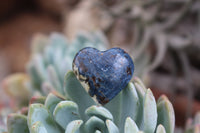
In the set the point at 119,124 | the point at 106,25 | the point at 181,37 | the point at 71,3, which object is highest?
the point at 71,3

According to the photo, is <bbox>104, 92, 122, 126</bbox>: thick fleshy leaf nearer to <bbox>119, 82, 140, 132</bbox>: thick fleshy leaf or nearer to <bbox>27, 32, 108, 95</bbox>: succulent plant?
<bbox>119, 82, 140, 132</bbox>: thick fleshy leaf

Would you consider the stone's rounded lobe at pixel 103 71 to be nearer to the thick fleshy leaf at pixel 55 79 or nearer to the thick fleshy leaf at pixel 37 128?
the thick fleshy leaf at pixel 37 128

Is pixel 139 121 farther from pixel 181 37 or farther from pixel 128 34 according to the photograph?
pixel 128 34

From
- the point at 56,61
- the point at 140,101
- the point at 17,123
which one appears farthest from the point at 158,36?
the point at 17,123

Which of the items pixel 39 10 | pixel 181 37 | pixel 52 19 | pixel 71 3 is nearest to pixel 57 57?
pixel 181 37

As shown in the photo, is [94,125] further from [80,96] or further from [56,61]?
[56,61]

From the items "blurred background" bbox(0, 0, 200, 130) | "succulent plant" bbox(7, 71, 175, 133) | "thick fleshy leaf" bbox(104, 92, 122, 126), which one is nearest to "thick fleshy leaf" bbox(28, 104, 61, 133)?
"succulent plant" bbox(7, 71, 175, 133)

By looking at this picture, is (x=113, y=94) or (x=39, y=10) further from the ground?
(x=39, y=10)

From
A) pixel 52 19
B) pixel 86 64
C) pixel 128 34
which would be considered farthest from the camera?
pixel 52 19
